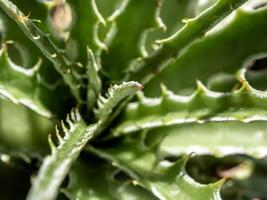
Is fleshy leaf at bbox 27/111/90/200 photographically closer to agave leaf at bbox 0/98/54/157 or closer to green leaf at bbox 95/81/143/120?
green leaf at bbox 95/81/143/120

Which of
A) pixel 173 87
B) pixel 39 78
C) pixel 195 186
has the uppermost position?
pixel 173 87

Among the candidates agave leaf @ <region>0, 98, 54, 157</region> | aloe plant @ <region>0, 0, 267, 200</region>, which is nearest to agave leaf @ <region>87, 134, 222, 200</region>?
aloe plant @ <region>0, 0, 267, 200</region>

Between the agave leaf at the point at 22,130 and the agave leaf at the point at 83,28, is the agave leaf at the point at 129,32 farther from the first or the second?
the agave leaf at the point at 22,130

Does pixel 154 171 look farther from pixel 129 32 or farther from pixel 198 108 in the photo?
pixel 129 32

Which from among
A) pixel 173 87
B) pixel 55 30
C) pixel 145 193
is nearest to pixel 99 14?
pixel 55 30

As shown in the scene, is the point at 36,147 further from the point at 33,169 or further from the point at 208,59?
the point at 208,59

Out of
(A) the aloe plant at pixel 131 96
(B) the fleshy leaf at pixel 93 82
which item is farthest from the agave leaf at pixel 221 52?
(B) the fleshy leaf at pixel 93 82
